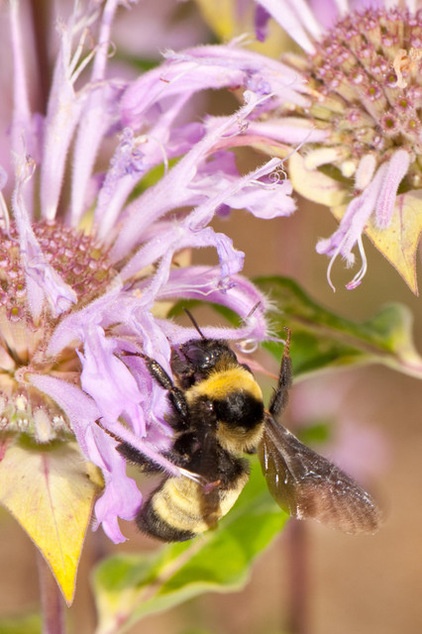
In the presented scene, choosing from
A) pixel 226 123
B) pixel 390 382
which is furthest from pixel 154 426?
pixel 390 382

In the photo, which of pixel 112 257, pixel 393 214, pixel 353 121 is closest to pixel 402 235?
pixel 393 214

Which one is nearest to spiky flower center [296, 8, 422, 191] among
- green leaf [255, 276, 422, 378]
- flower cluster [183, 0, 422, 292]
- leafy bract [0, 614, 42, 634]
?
flower cluster [183, 0, 422, 292]

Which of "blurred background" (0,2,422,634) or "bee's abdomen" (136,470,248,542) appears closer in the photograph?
"bee's abdomen" (136,470,248,542)

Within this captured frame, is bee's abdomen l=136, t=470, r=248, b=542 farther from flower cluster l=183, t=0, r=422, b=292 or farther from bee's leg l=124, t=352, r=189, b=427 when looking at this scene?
flower cluster l=183, t=0, r=422, b=292

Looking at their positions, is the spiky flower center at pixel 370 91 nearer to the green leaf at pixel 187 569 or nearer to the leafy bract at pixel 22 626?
the green leaf at pixel 187 569

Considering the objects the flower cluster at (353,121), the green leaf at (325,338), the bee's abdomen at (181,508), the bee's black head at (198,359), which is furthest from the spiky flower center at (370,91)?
the bee's abdomen at (181,508)

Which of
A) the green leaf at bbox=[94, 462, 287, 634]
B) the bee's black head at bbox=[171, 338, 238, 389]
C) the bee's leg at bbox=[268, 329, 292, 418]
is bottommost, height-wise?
the green leaf at bbox=[94, 462, 287, 634]

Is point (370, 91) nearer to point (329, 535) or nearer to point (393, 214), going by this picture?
point (393, 214)
